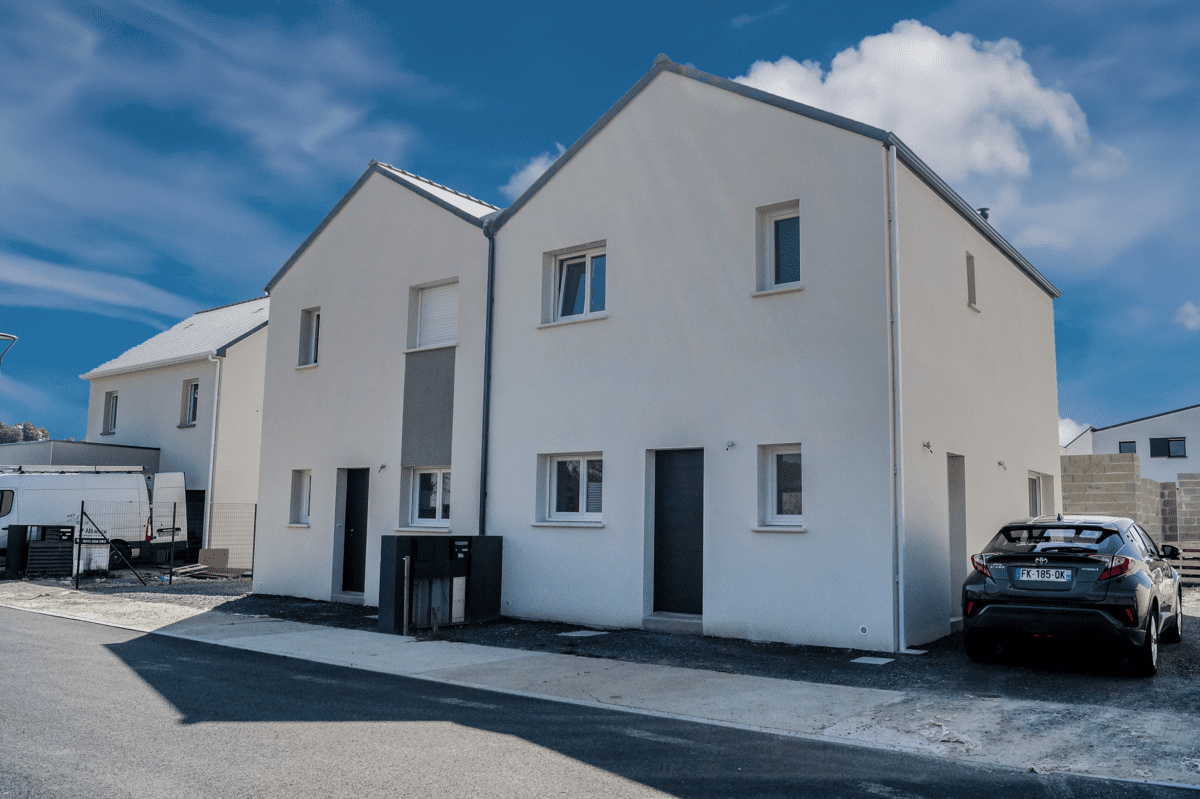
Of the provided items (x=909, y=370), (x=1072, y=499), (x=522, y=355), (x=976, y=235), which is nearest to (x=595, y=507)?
(x=522, y=355)

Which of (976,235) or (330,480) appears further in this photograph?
(330,480)

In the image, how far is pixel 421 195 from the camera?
15805 mm

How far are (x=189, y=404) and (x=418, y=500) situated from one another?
48.5 ft

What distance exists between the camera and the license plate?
26.9 feet

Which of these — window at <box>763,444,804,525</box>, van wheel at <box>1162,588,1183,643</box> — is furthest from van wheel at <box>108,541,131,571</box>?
van wheel at <box>1162,588,1183,643</box>

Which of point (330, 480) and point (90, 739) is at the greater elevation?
point (330, 480)

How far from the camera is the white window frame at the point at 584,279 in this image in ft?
44.1

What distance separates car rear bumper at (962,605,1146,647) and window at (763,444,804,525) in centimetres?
294

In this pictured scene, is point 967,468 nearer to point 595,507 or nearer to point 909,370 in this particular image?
point 909,370

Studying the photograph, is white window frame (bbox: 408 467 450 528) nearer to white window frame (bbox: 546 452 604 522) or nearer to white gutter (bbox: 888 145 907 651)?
white window frame (bbox: 546 452 604 522)

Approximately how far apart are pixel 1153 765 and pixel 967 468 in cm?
753

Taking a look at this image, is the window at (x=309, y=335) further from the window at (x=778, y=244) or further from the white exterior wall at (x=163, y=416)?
the window at (x=778, y=244)

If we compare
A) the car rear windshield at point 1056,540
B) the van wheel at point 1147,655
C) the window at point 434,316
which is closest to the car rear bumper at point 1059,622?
the van wheel at point 1147,655

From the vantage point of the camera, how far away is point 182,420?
1051 inches
